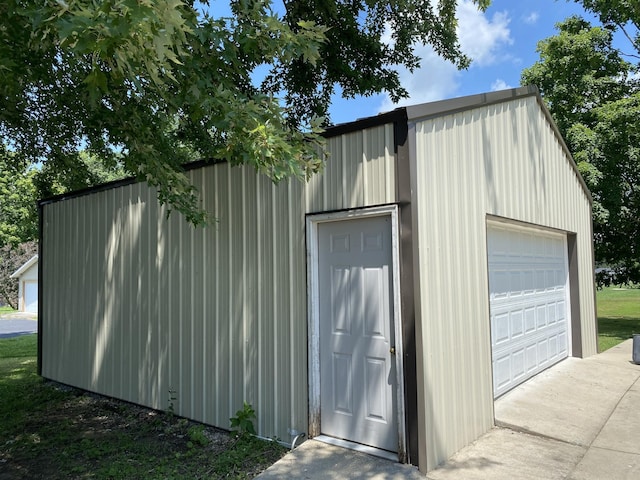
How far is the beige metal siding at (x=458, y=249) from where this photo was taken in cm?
415

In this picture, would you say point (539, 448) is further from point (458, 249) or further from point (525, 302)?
point (525, 302)

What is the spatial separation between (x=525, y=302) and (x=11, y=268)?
3723 cm

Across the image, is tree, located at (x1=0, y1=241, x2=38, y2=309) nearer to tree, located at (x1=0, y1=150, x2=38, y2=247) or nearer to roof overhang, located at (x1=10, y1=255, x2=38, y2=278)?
roof overhang, located at (x1=10, y1=255, x2=38, y2=278)

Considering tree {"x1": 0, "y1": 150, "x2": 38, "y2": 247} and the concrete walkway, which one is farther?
tree {"x1": 0, "y1": 150, "x2": 38, "y2": 247}

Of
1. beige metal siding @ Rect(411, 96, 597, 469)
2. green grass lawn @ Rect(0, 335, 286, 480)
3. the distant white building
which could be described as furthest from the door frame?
the distant white building

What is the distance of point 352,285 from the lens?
15.1 feet

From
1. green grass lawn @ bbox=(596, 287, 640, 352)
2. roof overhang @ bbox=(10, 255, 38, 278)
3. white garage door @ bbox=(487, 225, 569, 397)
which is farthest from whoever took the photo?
roof overhang @ bbox=(10, 255, 38, 278)

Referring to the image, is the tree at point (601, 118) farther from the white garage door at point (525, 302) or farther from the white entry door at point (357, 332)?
the white entry door at point (357, 332)

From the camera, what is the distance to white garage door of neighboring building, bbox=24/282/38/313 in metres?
32.4

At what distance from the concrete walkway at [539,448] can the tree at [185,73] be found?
8.26 feet

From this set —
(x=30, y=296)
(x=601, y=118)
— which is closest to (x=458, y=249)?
(x=601, y=118)

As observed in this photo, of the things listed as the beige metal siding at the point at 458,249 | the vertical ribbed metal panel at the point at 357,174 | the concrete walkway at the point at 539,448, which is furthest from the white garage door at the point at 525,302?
the vertical ribbed metal panel at the point at 357,174

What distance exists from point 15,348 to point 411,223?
14304mm

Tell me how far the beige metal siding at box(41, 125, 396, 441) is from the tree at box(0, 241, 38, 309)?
30.7 m
